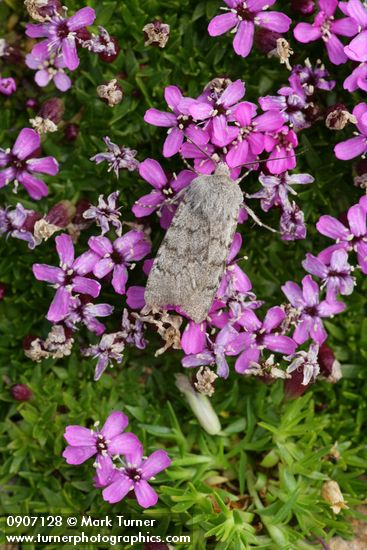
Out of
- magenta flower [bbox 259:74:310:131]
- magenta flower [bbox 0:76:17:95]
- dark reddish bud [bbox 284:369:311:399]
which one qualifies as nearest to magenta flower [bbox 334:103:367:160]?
magenta flower [bbox 259:74:310:131]

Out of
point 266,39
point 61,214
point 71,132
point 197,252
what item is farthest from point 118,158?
point 266,39

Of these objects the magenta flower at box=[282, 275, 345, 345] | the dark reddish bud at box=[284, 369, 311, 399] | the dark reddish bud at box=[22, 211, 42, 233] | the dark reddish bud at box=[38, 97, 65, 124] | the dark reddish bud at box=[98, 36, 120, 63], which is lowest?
the dark reddish bud at box=[284, 369, 311, 399]

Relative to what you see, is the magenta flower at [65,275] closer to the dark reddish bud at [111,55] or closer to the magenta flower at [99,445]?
the magenta flower at [99,445]

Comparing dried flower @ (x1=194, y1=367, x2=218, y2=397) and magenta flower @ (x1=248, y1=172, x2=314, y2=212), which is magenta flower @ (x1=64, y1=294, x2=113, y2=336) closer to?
dried flower @ (x1=194, y1=367, x2=218, y2=397)

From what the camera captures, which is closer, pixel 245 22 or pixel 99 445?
pixel 99 445

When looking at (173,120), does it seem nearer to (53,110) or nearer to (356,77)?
(53,110)
